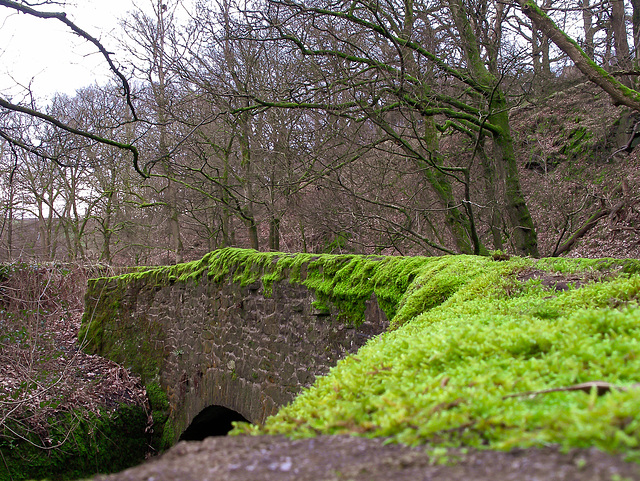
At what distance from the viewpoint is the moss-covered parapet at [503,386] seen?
0.97 metres

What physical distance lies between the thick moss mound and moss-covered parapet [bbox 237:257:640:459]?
24.2ft

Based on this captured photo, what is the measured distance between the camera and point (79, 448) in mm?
7613

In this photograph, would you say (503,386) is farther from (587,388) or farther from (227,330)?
(227,330)

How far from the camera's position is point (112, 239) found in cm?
1980

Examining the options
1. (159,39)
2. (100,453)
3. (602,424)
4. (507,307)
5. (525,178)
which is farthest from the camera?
(159,39)

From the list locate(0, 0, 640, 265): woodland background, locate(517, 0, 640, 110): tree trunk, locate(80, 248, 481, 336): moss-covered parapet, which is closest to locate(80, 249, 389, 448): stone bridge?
locate(80, 248, 481, 336): moss-covered parapet

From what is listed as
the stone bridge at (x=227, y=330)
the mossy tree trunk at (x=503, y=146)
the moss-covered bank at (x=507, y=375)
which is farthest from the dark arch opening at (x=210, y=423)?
the moss-covered bank at (x=507, y=375)

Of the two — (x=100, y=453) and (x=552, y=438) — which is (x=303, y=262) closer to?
(x=552, y=438)

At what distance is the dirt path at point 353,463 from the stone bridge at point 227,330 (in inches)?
115

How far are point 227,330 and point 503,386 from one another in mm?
6300

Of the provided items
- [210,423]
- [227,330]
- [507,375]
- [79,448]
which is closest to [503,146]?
[227,330]

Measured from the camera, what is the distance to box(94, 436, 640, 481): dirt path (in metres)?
0.85

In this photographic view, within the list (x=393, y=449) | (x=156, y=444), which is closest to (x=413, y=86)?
(x=393, y=449)

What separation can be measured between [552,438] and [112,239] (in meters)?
21.1
